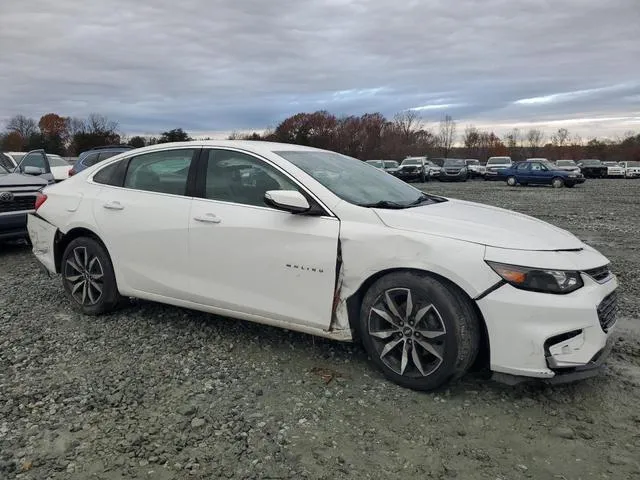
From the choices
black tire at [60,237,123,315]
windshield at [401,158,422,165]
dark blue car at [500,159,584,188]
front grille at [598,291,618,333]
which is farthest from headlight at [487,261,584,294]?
windshield at [401,158,422,165]

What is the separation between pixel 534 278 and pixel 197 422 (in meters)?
2.10

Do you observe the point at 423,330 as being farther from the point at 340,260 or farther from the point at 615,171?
the point at 615,171

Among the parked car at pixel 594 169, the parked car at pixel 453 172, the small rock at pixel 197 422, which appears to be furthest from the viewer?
the parked car at pixel 594 169

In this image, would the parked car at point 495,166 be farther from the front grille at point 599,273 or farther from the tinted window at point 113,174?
the front grille at point 599,273

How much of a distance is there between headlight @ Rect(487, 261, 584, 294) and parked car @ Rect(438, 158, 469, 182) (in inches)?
1403

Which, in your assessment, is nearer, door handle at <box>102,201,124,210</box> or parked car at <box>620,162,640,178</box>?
door handle at <box>102,201,124,210</box>

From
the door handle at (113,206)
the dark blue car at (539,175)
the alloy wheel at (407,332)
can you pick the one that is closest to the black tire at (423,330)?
the alloy wheel at (407,332)

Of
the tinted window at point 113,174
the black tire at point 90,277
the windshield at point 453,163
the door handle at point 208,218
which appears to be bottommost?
the black tire at point 90,277

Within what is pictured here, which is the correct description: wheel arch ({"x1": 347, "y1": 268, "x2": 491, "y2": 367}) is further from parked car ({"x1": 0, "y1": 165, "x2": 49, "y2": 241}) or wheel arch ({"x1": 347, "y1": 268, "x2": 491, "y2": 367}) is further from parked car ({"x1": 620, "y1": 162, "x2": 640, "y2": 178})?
parked car ({"x1": 620, "y1": 162, "x2": 640, "y2": 178})

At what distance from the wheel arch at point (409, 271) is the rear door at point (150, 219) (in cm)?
142

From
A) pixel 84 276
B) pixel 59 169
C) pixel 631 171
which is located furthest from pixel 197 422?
pixel 631 171

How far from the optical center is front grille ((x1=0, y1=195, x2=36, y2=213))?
25.2ft

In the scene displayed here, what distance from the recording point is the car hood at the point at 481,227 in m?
3.26

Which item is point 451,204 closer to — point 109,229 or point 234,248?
point 234,248
